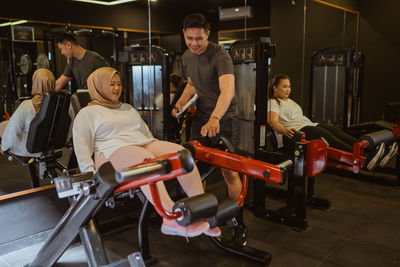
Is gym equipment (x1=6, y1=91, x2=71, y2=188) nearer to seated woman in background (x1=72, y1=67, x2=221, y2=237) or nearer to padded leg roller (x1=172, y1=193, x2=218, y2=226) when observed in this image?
seated woman in background (x1=72, y1=67, x2=221, y2=237)

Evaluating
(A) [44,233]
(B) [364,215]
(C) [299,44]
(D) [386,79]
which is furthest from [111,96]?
(D) [386,79]

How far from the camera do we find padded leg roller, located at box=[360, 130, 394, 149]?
121 inches

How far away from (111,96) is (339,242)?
2103 mm

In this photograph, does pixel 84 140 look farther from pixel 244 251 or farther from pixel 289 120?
pixel 289 120

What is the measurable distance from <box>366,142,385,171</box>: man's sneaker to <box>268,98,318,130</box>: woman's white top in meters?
0.94

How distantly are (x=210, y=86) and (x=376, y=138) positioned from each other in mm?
1546

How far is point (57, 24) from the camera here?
2.50 metres

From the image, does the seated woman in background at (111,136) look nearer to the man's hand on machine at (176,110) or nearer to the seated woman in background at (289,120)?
the man's hand on machine at (176,110)

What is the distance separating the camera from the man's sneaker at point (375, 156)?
10.2 feet

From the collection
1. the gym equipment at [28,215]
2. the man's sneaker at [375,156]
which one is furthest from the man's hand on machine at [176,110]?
Answer: the man's sneaker at [375,156]

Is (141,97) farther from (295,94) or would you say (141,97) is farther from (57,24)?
(295,94)

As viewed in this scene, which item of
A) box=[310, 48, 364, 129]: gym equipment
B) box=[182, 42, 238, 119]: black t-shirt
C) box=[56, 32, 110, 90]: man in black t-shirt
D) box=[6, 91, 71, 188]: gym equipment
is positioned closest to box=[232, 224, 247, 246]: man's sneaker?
box=[182, 42, 238, 119]: black t-shirt

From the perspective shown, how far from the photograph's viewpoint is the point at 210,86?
9.21 feet

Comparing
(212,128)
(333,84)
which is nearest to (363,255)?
(212,128)
